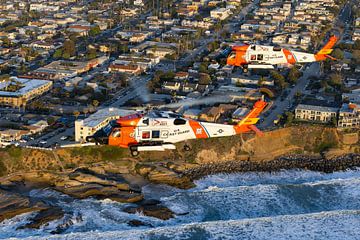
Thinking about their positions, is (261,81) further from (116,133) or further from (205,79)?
(116,133)

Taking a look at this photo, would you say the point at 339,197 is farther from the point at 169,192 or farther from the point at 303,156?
the point at 169,192

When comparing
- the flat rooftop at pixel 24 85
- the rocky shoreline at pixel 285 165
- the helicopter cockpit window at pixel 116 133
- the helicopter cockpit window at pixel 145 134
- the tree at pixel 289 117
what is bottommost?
the rocky shoreline at pixel 285 165

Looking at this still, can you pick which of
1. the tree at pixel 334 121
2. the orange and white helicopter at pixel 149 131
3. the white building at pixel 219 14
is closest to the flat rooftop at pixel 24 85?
the tree at pixel 334 121

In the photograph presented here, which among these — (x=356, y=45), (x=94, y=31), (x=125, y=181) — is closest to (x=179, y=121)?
(x=125, y=181)

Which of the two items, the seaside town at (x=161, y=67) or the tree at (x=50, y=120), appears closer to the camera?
the tree at (x=50, y=120)

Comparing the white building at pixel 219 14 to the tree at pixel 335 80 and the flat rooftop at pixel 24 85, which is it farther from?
the flat rooftop at pixel 24 85

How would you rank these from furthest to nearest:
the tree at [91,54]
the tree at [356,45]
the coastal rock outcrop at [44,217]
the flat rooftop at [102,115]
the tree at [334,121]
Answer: the tree at [356,45]
the tree at [91,54]
the tree at [334,121]
the flat rooftop at [102,115]
the coastal rock outcrop at [44,217]
